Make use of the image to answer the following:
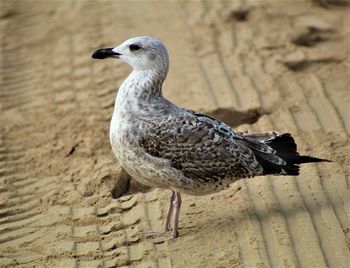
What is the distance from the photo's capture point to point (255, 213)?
6.31 m

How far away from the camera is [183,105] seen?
8.29 meters

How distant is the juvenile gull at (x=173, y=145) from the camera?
6004 millimetres

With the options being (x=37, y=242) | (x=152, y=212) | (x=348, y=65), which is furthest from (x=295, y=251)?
(x=348, y=65)

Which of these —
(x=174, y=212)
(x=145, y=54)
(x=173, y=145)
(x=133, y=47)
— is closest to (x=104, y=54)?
(x=133, y=47)

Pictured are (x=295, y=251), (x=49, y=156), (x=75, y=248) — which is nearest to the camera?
(x=295, y=251)

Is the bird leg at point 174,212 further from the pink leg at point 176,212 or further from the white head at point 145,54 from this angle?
the white head at point 145,54

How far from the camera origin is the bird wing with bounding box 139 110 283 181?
6.00 metres

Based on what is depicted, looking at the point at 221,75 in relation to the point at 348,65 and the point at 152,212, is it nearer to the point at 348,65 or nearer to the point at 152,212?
the point at 348,65

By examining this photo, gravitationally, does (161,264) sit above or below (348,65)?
above

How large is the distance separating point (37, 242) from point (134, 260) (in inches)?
36.0

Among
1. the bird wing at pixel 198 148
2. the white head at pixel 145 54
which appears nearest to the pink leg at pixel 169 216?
the bird wing at pixel 198 148

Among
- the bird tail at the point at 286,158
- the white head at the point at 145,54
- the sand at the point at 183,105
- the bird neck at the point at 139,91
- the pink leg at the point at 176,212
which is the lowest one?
the sand at the point at 183,105

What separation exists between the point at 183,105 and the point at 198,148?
2274mm

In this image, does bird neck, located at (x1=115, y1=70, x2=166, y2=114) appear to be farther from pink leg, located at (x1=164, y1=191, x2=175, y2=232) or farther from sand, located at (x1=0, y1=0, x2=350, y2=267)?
sand, located at (x1=0, y1=0, x2=350, y2=267)
